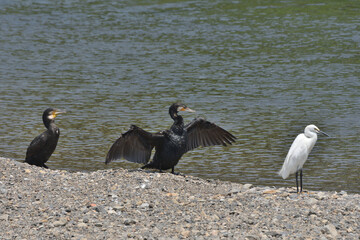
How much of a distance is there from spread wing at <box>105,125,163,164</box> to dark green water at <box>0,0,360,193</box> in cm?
115

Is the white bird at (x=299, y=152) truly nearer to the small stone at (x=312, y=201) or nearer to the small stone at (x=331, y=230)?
the small stone at (x=312, y=201)

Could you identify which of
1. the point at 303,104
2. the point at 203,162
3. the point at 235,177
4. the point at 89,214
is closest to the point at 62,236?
the point at 89,214

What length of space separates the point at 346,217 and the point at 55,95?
12.2 meters

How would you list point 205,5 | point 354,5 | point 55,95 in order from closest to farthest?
point 55,95 → point 354,5 → point 205,5

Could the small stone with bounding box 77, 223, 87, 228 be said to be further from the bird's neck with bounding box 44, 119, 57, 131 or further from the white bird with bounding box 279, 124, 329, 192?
the bird's neck with bounding box 44, 119, 57, 131

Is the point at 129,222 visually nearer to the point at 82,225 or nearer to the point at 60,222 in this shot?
the point at 82,225

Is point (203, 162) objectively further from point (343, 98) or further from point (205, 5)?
point (205, 5)

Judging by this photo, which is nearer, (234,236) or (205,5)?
(234,236)

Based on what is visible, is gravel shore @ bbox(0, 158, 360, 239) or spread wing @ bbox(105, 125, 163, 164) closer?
→ gravel shore @ bbox(0, 158, 360, 239)

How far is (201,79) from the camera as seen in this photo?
68.9ft

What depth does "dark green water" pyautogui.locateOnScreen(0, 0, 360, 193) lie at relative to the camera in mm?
13641

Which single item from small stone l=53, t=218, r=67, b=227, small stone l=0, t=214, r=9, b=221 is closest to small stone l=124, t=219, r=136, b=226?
small stone l=53, t=218, r=67, b=227

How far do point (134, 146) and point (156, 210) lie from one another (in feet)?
9.91

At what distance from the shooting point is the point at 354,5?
33625mm
